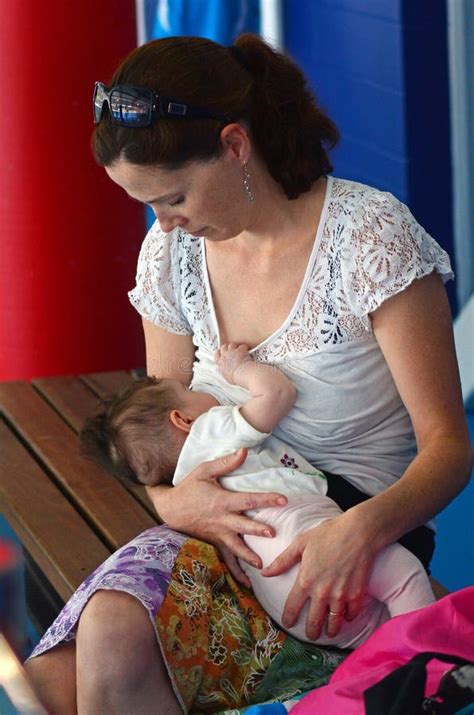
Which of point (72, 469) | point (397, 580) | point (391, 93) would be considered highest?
point (391, 93)

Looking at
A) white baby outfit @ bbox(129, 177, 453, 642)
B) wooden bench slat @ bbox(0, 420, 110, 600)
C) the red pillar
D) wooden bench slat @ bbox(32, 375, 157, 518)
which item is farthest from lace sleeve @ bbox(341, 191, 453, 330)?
the red pillar

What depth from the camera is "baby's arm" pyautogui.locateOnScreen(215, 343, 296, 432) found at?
7.63ft

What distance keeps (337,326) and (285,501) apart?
349mm

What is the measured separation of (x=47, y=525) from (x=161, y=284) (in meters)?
0.73

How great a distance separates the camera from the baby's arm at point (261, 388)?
2.33 m

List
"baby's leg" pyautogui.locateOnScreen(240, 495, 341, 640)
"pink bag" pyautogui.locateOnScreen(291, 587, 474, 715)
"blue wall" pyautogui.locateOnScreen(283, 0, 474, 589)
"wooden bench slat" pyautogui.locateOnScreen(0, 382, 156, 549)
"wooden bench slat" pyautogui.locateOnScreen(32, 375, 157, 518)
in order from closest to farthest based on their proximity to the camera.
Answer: "pink bag" pyautogui.locateOnScreen(291, 587, 474, 715), "baby's leg" pyautogui.locateOnScreen(240, 495, 341, 640), "wooden bench slat" pyautogui.locateOnScreen(0, 382, 156, 549), "blue wall" pyautogui.locateOnScreen(283, 0, 474, 589), "wooden bench slat" pyautogui.locateOnScreen(32, 375, 157, 518)

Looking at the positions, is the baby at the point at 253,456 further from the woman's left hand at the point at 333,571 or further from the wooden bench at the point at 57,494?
the wooden bench at the point at 57,494

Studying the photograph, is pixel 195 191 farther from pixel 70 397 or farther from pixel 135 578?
pixel 70 397

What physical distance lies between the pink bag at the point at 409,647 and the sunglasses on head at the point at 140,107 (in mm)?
957

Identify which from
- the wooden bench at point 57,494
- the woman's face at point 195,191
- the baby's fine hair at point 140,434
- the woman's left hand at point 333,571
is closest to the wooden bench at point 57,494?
the wooden bench at point 57,494

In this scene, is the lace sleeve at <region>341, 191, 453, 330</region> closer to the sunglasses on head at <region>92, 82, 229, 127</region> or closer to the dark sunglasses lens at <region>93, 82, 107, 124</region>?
the sunglasses on head at <region>92, 82, 229, 127</region>

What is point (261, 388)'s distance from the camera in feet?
7.68

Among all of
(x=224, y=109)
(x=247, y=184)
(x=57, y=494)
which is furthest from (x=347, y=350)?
(x=57, y=494)

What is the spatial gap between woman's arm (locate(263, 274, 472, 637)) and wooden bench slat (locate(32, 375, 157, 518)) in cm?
159
